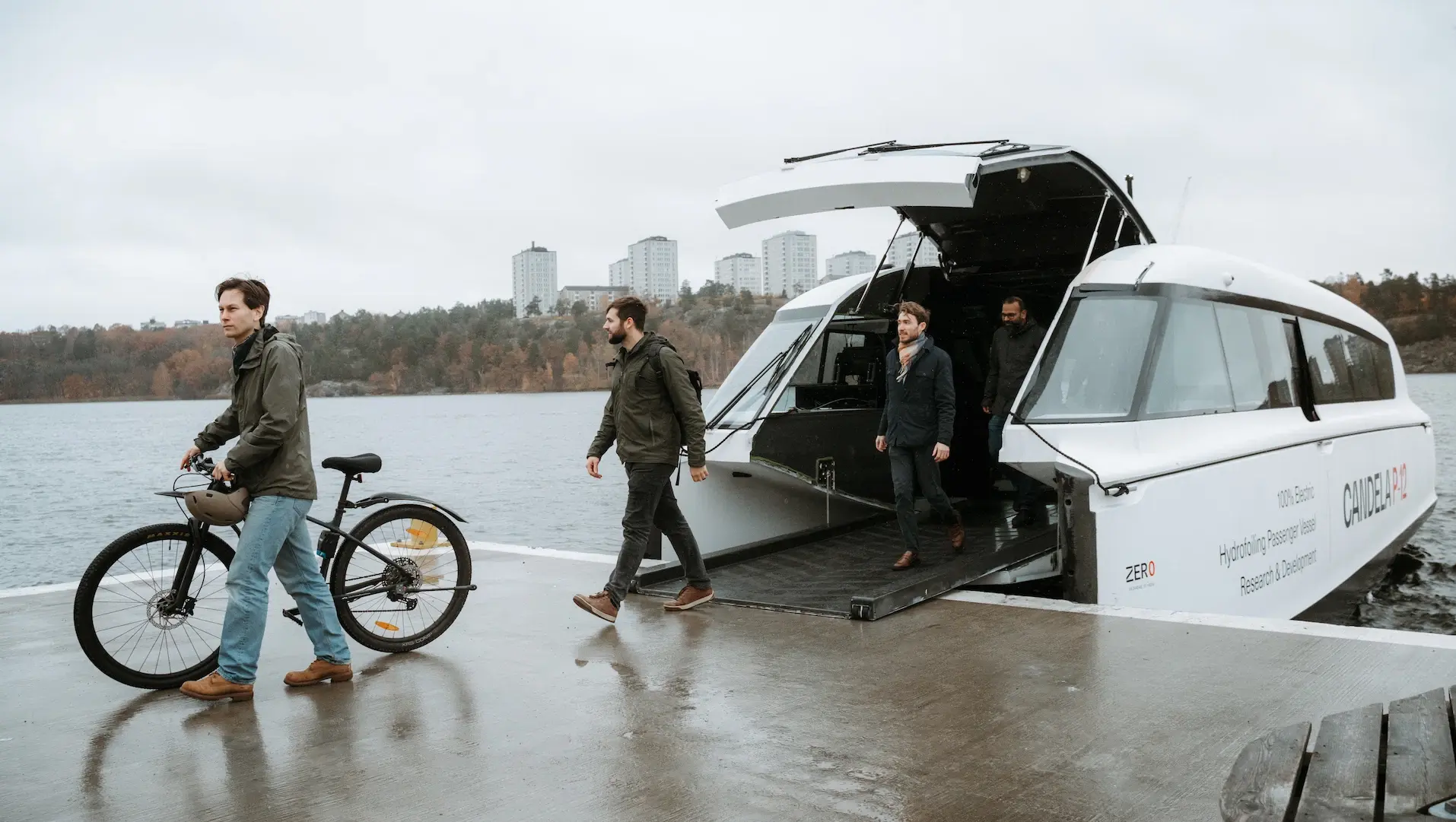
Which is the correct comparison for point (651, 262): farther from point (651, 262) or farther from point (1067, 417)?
point (1067, 417)

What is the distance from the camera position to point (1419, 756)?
2.41 meters

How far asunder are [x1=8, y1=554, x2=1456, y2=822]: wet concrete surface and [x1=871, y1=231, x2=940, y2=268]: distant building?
179 inches

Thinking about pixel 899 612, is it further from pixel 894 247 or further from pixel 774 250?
pixel 774 250

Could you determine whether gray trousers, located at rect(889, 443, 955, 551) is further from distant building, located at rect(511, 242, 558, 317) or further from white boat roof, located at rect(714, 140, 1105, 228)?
A: distant building, located at rect(511, 242, 558, 317)

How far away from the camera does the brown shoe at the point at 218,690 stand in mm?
5047

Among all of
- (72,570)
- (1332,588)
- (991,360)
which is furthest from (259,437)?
(72,570)

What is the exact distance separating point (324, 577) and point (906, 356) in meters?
3.89

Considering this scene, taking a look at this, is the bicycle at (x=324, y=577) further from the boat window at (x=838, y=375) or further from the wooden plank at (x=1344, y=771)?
the wooden plank at (x=1344, y=771)

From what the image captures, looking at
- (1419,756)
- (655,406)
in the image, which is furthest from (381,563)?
(1419,756)

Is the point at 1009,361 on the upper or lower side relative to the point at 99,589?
upper

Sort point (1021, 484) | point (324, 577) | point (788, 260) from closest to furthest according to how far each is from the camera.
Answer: point (324, 577) → point (1021, 484) → point (788, 260)

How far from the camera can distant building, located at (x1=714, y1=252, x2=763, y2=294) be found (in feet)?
280

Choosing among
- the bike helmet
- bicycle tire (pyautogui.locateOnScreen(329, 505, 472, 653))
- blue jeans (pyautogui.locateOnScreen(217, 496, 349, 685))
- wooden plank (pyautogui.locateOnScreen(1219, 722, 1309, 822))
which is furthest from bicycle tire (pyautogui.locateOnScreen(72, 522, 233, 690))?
wooden plank (pyautogui.locateOnScreen(1219, 722, 1309, 822))

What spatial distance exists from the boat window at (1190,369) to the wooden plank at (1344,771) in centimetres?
485
